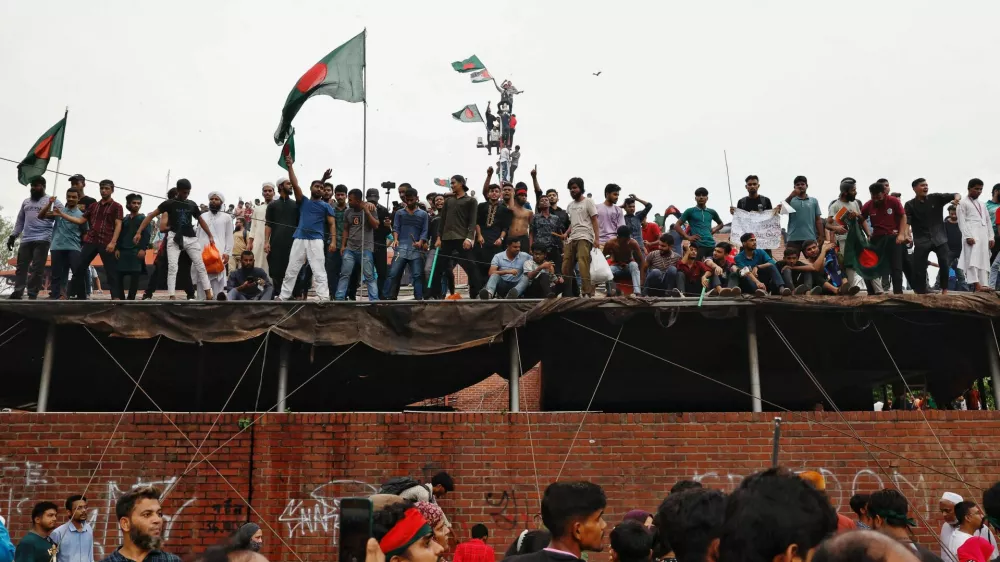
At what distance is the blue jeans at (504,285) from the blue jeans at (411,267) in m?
1.05

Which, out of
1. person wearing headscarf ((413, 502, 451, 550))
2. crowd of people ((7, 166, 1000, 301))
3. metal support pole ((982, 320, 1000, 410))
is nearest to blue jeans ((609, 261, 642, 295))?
crowd of people ((7, 166, 1000, 301))

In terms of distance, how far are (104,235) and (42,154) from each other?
2745 millimetres

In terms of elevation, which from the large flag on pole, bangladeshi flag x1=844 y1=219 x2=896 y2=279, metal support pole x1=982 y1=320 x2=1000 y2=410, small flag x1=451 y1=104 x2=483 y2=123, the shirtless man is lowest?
metal support pole x1=982 y1=320 x2=1000 y2=410

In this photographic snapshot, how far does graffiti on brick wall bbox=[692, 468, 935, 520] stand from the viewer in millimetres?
10555

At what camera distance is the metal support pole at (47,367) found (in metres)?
11.6

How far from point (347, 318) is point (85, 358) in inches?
158

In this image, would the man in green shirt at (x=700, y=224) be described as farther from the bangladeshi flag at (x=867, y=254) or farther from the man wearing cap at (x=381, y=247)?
the man wearing cap at (x=381, y=247)

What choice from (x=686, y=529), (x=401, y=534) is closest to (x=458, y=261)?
(x=686, y=529)

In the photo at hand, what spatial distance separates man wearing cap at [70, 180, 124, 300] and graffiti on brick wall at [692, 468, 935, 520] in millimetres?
8157

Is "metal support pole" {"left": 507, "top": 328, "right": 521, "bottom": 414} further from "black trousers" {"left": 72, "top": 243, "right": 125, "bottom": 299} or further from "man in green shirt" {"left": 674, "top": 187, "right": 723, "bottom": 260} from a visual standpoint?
"black trousers" {"left": 72, "top": 243, "right": 125, "bottom": 299}

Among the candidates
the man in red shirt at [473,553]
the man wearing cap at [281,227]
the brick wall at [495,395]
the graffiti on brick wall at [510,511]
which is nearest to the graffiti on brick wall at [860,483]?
the graffiti on brick wall at [510,511]

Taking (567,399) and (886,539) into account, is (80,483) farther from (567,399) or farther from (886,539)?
(886,539)

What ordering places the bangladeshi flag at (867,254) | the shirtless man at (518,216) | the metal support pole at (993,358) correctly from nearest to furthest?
1. the metal support pole at (993,358)
2. the bangladeshi flag at (867,254)
3. the shirtless man at (518,216)

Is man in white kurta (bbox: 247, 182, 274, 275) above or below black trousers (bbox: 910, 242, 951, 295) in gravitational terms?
above
